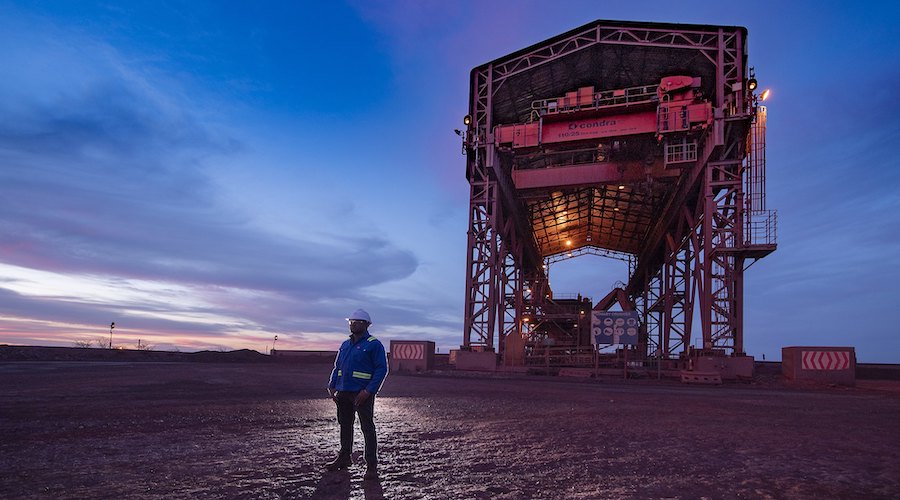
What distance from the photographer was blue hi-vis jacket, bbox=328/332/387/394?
5.36 m

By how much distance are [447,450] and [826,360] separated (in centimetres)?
2179

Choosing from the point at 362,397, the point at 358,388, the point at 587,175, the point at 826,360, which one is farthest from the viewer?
the point at 587,175

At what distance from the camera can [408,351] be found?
27609 millimetres

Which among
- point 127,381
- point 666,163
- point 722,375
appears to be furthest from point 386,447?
point 666,163

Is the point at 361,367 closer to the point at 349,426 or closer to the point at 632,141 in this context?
the point at 349,426

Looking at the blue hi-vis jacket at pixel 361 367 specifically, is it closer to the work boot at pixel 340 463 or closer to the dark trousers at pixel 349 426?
the dark trousers at pixel 349 426

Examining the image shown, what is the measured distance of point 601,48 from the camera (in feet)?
96.1

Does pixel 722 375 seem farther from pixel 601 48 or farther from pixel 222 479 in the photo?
pixel 222 479

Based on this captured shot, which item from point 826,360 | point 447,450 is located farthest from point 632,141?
point 447,450

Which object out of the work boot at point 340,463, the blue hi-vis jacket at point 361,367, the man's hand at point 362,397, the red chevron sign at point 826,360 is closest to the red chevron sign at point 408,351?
the red chevron sign at point 826,360

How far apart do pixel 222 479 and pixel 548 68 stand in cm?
2944

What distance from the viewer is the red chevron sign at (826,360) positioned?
22.0 m

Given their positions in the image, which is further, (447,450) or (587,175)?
(587,175)

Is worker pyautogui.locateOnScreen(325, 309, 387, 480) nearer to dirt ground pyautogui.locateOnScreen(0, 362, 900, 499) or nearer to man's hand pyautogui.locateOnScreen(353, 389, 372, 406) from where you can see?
man's hand pyautogui.locateOnScreen(353, 389, 372, 406)
